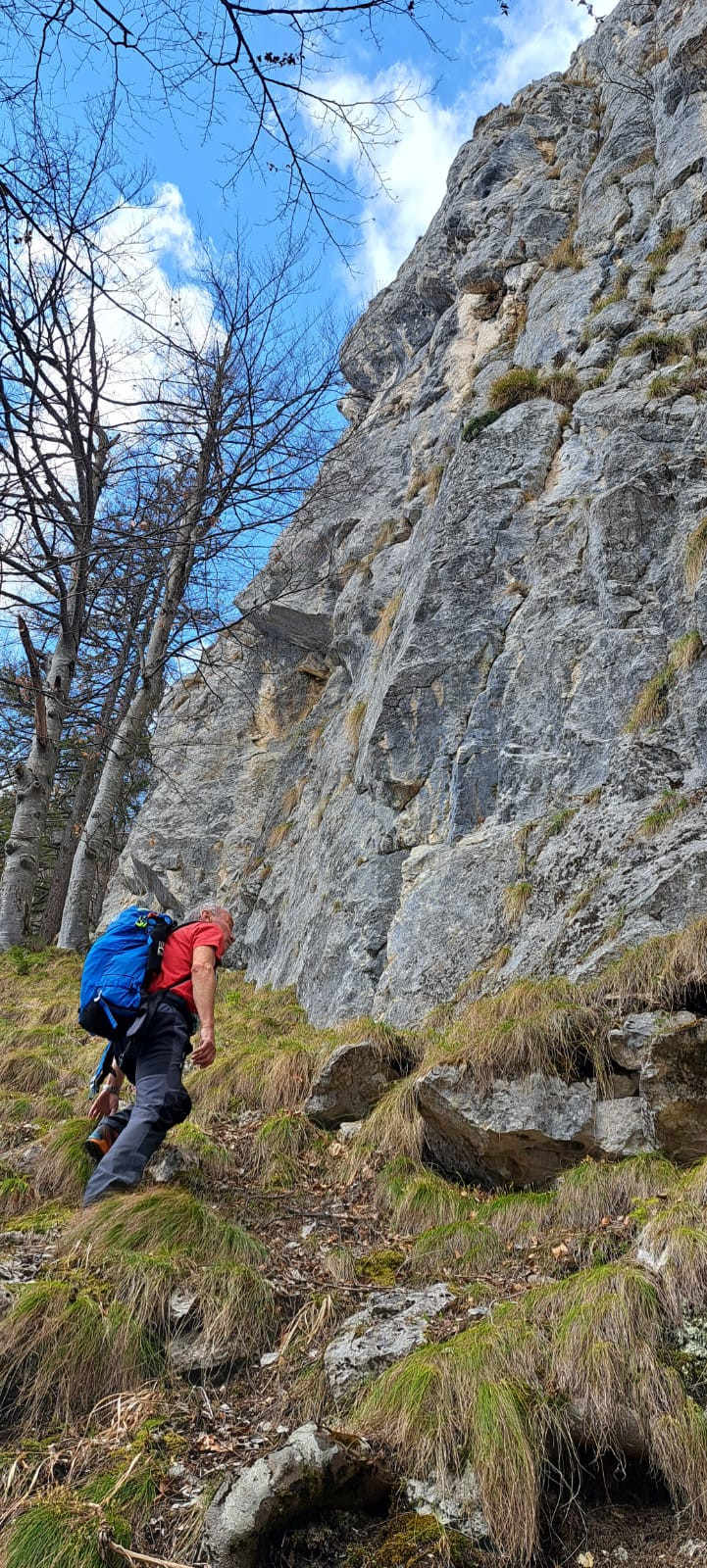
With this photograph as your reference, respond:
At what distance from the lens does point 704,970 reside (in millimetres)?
4848

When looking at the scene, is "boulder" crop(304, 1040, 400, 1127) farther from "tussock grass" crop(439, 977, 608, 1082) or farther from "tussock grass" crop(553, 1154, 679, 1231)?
"tussock grass" crop(553, 1154, 679, 1231)

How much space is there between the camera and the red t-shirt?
16.2 ft

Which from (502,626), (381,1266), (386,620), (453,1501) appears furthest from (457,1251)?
(386,620)

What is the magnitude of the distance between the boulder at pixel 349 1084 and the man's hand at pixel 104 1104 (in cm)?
141

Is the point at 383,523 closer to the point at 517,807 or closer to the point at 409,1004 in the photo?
the point at 517,807

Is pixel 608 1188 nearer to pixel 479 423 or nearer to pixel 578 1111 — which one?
pixel 578 1111

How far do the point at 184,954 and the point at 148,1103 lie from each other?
2.86ft

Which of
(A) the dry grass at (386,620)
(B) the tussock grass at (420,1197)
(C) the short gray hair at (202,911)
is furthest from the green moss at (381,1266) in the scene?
(A) the dry grass at (386,620)

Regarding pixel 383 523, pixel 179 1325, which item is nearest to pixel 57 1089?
pixel 179 1325

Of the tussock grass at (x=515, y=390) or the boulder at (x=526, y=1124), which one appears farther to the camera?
the tussock grass at (x=515, y=390)

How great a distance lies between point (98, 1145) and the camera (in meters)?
4.80

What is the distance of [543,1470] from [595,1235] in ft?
4.11

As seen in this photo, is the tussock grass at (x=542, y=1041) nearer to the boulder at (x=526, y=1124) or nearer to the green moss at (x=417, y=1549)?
the boulder at (x=526, y=1124)

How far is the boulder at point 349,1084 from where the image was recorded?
6.02 metres
